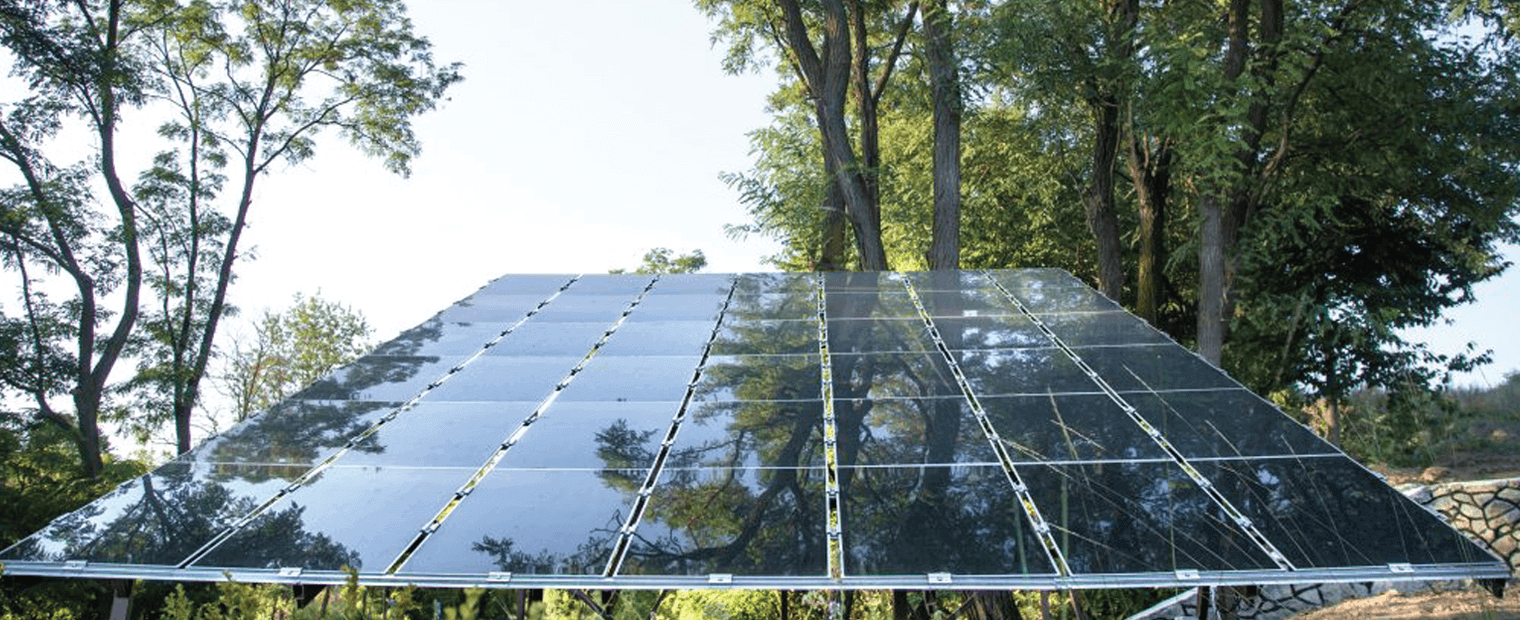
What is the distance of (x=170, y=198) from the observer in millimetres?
25969

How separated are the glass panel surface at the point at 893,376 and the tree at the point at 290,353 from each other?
88.4 feet

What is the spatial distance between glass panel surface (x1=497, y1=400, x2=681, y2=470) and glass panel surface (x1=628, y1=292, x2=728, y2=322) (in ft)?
10.7

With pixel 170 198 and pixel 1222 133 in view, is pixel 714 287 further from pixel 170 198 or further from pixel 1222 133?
pixel 170 198

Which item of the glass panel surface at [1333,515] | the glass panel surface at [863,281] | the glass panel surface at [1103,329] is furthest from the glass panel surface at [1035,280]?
the glass panel surface at [1333,515]

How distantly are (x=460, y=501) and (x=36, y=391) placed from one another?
18.4m

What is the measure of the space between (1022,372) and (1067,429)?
5.54 feet

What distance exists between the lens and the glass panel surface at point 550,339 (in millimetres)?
11750

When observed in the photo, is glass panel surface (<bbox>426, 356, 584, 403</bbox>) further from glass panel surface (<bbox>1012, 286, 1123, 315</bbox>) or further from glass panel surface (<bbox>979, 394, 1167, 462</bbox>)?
glass panel surface (<bbox>1012, 286, 1123, 315</bbox>)

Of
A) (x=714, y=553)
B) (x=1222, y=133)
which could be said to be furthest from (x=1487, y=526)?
(x=714, y=553)

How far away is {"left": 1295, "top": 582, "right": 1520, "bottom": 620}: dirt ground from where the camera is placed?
10758 mm

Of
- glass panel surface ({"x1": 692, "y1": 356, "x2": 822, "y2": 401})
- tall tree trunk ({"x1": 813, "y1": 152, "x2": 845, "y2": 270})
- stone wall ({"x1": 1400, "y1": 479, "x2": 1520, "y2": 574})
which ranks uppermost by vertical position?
tall tree trunk ({"x1": 813, "y1": 152, "x2": 845, "y2": 270})

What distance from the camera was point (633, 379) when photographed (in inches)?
417

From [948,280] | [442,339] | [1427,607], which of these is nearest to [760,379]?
[442,339]

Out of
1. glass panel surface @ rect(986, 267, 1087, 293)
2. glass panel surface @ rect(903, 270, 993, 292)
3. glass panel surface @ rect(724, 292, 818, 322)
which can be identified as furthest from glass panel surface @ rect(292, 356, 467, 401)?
glass panel surface @ rect(986, 267, 1087, 293)
